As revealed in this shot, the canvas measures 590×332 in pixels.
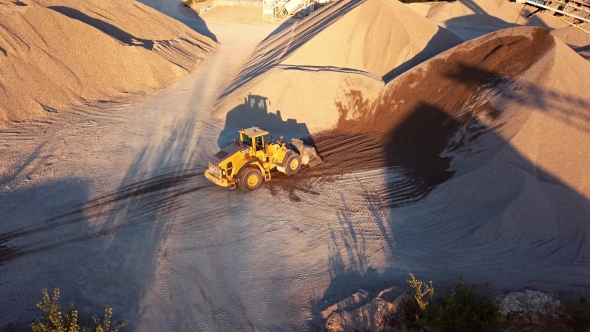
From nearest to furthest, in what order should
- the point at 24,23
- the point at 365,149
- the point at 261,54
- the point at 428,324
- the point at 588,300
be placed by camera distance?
the point at 428,324
the point at 588,300
the point at 365,149
the point at 24,23
the point at 261,54

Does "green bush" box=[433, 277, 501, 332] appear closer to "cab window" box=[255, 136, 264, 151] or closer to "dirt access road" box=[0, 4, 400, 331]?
"dirt access road" box=[0, 4, 400, 331]

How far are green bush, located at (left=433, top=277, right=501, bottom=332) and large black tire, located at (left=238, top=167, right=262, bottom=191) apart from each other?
688cm

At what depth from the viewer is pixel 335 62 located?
20.5 metres

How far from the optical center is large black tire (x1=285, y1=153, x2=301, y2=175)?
46.6 feet

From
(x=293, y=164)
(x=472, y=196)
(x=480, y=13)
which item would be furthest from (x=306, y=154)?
(x=480, y=13)

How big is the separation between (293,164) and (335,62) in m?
7.87

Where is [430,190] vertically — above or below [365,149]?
below

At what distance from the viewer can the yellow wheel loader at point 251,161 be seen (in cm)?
1345

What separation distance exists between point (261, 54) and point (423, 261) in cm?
1802

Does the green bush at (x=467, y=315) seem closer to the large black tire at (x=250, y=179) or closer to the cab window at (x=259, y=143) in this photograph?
the large black tire at (x=250, y=179)

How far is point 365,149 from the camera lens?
16125 millimetres

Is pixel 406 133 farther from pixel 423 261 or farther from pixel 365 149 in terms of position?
pixel 423 261

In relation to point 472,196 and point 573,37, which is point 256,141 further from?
point 573,37

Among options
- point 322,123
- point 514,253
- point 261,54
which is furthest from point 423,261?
point 261,54
